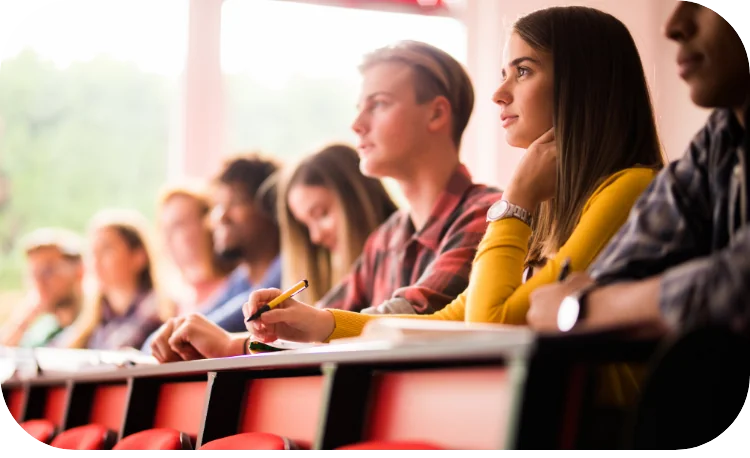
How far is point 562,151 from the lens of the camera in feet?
6.20

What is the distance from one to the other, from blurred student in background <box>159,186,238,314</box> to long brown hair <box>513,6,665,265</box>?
2873mm

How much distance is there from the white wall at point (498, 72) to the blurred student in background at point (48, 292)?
2758 mm

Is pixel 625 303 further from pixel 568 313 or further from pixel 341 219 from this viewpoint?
pixel 341 219

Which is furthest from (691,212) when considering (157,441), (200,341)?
(200,341)

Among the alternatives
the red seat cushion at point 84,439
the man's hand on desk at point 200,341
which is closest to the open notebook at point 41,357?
the red seat cushion at point 84,439

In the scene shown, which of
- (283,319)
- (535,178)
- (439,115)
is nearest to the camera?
(535,178)

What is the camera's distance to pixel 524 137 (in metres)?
2.07

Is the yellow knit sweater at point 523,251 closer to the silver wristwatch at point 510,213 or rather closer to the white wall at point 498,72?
the silver wristwatch at point 510,213

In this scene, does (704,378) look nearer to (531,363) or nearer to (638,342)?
(638,342)

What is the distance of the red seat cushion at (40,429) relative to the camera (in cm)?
277

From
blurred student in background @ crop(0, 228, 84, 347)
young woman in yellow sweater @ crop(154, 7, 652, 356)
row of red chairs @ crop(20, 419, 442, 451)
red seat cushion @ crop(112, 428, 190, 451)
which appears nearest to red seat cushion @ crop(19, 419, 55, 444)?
row of red chairs @ crop(20, 419, 442, 451)

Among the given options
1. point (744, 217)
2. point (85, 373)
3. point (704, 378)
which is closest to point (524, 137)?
point (744, 217)

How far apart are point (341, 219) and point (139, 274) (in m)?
1.74

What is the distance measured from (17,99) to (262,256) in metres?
2.14
